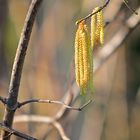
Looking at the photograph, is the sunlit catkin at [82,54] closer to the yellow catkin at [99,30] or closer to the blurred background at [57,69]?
the yellow catkin at [99,30]

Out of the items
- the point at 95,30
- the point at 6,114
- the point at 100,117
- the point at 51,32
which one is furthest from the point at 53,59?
the point at 95,30

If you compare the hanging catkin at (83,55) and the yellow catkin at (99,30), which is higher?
the yellow catkin at (99,30)

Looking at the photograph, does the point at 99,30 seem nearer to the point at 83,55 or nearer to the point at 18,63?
the point at 83,55

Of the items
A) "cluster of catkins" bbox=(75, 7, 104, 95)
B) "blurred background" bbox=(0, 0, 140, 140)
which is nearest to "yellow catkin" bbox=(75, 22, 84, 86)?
"cluster of catkins" bbox=(75, 7, 104, 95)

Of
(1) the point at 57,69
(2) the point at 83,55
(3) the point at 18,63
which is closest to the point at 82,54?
(2) the point at 83,55

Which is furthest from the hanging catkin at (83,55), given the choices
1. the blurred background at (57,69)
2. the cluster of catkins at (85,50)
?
the blurred background at (57,69)

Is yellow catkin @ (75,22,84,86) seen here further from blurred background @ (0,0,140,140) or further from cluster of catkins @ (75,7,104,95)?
blurred background @ (0,0,140,140)
